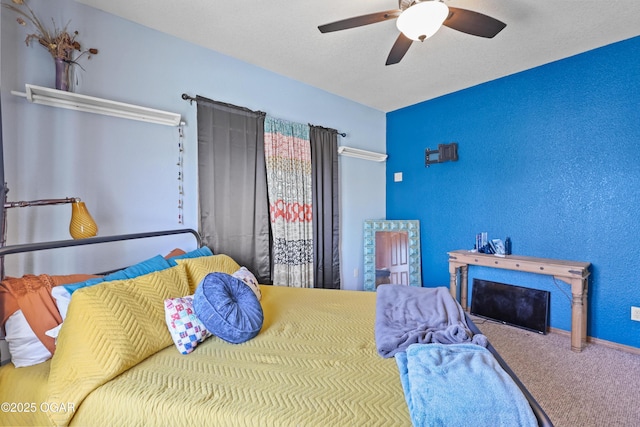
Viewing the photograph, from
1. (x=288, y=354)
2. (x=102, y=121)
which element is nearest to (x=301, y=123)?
(x=102, y=121)

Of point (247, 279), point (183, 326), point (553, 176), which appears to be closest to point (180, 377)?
point (183, 326)

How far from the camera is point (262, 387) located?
41.3 inches

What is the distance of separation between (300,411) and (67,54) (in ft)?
8.09

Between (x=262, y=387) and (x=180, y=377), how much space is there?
349 mm

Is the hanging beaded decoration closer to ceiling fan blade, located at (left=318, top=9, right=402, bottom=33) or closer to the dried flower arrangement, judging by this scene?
the dried flower arrangement

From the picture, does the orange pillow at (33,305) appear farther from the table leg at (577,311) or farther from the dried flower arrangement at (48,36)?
the table leg at (577,311)

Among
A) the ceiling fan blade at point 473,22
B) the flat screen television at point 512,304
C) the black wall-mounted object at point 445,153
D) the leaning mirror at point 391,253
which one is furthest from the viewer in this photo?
the leaning mirror at point 391,253

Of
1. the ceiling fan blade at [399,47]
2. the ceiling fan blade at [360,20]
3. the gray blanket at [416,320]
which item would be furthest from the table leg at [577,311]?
the ceiling fan blade at [360,20]

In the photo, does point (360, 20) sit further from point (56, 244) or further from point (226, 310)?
point (56, 244)

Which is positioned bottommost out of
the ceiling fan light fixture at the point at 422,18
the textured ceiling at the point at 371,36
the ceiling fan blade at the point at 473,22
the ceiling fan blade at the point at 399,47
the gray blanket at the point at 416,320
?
the gray blanket at the point at 416,320

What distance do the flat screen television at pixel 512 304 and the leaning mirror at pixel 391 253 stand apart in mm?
758

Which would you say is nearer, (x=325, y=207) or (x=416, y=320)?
(x=416, y=320)

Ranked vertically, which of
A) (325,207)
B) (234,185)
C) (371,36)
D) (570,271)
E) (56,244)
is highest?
(371,36)

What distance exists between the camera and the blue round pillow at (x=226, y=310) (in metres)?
1.39
